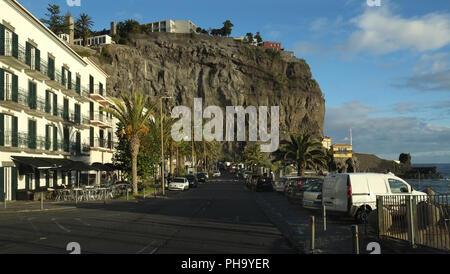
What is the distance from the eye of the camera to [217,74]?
449ft

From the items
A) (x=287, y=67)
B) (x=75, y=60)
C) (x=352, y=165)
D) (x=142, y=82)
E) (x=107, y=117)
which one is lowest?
(x=352, y=165)

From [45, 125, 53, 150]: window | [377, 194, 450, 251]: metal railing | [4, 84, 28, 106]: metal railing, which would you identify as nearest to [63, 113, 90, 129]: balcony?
[45, 125, 53, 150]: window

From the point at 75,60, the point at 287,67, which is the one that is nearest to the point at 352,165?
the point at 287,67

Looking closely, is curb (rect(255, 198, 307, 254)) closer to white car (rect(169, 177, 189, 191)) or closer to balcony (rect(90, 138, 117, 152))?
white car (rect(169, 177, 189, 191))

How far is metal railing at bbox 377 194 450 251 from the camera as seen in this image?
396 inches

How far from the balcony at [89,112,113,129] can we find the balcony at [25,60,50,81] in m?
13.1

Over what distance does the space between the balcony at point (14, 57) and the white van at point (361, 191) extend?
24.2 metres

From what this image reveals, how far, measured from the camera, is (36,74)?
34406mm

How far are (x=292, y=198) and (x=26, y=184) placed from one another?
20.5 meters

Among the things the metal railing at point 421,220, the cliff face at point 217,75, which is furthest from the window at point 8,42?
the cliff face at point 217,75

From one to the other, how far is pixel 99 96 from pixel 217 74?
88496 millimetres

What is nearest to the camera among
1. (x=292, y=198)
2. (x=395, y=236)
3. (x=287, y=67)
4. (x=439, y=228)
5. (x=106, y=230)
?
(x=439, y=228)
